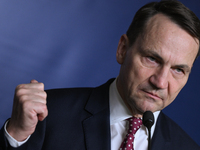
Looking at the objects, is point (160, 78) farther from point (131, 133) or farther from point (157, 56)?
point (131, 133)

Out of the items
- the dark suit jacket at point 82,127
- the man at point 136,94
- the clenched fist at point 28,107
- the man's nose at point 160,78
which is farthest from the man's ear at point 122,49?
the clenched fist at point 28,107

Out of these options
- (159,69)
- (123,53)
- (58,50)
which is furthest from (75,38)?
(159,69)

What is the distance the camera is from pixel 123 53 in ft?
7.43

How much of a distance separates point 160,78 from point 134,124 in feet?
1.28

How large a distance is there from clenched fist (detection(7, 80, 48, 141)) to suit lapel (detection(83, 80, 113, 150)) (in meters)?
0.48

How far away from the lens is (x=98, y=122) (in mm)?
2068

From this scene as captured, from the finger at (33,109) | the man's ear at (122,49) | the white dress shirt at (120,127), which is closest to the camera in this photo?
the finger at (33,109)

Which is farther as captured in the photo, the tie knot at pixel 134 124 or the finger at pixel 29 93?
the tie knot at pixel 134 124

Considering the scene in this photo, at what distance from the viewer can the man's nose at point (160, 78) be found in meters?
1.94

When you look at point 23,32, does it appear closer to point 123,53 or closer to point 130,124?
point 123,53

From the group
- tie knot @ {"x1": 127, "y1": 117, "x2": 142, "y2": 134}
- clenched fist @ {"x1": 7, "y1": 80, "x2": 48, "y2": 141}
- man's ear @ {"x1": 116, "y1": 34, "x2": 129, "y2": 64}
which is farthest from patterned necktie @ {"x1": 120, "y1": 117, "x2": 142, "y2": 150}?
clenched fist @ {"x1": 7, "y1": 80, "x2": 48, "y2": 141}

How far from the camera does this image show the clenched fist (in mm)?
1562

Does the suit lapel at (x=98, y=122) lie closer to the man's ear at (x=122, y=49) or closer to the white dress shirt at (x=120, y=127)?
the white dress shirt at (x=120, y=127)

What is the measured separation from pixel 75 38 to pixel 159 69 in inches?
49.5
